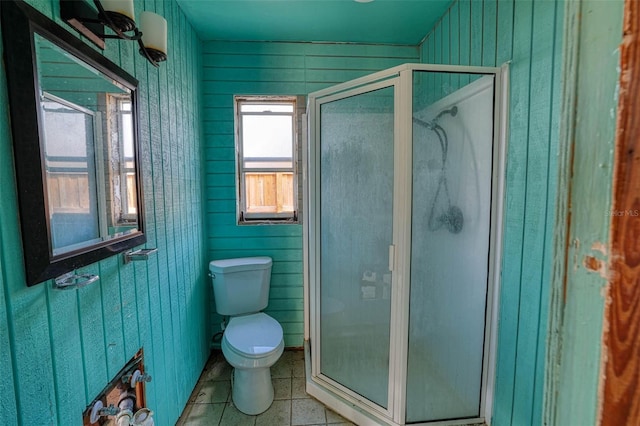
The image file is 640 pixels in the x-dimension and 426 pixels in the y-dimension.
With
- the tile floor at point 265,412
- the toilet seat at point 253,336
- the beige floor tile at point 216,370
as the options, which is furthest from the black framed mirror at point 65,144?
the beige floor tile at point 216,370

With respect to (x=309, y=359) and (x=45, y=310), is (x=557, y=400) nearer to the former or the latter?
(x=45, y=310)

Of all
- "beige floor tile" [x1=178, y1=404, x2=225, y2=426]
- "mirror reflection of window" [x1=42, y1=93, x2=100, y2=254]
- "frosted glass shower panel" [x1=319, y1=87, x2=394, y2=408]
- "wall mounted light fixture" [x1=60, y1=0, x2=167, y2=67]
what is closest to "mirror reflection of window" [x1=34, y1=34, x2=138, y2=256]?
"mirror reflection of window" [x1=42, y1=93, x2=100, y2=254]

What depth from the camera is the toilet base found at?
170 centimetres

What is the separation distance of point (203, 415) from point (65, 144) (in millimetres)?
1693

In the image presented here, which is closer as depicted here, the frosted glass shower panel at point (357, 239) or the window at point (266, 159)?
the frosted glass shower panel at point (357, 239)

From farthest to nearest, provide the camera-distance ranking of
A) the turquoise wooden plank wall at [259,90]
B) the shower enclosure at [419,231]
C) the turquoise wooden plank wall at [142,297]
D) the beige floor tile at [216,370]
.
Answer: the turquoise wooden plank wall at [259,90] < the beige floor tile at [216,370] < the shower enclosure at [419,231] < the turquoise wooden plank wall at [142,297]

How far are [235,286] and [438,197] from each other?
1520 mm

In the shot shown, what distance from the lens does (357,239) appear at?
1626 mm

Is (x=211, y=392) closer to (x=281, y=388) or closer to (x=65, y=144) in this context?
(x=281, y=388)

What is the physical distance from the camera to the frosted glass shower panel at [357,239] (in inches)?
59.0

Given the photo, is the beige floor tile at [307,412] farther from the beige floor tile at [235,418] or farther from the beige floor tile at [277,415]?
the beige floor tile at [235,418]

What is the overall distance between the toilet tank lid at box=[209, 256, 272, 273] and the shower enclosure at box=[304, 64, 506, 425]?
732mm

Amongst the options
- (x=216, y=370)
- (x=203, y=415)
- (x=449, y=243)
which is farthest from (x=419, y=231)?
(x=216, y=370)

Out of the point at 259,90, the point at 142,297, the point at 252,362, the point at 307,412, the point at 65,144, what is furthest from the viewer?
the point at 259,90
